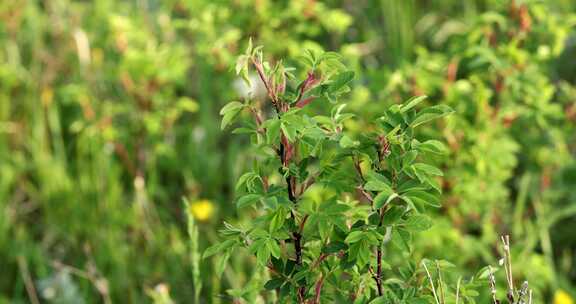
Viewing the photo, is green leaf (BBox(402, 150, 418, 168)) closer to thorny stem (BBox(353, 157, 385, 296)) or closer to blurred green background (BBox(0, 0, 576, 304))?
thorny stem (BBox(353, 157, 385, 296))

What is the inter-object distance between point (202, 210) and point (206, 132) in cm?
48

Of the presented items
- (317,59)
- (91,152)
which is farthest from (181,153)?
(317,59)

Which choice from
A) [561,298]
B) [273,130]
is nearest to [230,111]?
[273,130]

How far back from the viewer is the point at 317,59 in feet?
4.40

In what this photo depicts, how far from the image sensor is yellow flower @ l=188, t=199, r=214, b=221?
293 cm

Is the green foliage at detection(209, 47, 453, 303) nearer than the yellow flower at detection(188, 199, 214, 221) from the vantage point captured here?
Yes

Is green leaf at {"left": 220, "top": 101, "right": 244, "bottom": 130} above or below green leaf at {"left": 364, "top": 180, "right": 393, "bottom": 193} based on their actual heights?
above

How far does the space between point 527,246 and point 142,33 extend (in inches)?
58.1

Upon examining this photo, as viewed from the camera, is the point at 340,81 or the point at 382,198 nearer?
the point at 382,198

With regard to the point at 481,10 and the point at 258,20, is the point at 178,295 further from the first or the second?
the point at 481,10

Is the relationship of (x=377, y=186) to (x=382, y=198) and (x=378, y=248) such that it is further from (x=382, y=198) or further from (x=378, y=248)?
(x=378, y=248)

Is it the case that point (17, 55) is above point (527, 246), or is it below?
above

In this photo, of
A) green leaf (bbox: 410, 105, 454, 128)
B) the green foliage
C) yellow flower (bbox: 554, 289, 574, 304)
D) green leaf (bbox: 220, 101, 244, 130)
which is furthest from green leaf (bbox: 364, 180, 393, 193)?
yellow flower (bbox: 554, 289, 574, 304)

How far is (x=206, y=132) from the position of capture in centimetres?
331
